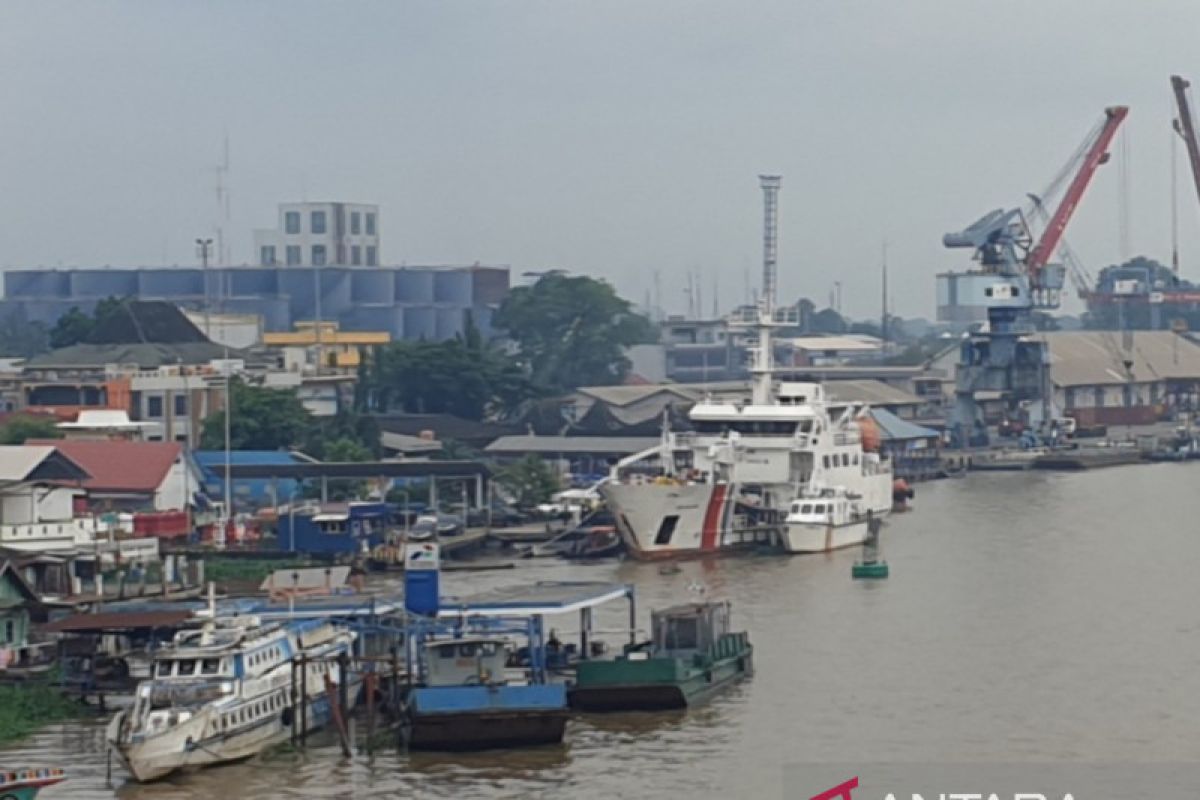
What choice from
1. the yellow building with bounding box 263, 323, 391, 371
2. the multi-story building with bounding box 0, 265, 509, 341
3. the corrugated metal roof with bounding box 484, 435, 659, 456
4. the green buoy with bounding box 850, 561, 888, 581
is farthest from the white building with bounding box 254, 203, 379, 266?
the green buoy with bounding box 850, 561, 888, 581

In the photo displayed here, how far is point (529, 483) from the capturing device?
38.7 metres

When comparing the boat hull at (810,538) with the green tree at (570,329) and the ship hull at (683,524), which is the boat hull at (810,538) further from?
the green tree at (570,329)

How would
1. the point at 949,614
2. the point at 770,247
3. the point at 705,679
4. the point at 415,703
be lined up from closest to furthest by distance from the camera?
the point at 415,703
the point at 705,679
the point at 949,614
the point at 770,247

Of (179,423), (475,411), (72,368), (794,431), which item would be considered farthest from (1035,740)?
(475,411)

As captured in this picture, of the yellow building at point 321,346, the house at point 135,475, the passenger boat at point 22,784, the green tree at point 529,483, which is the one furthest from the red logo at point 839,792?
the yellow building at point 321,346

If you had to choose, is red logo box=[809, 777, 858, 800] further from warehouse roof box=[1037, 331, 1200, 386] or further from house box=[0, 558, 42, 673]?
warehouse roof box=[1037, 331, 1200, 386]

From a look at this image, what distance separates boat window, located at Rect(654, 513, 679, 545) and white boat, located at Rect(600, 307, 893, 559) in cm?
1

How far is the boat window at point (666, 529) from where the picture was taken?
32281 millimetres

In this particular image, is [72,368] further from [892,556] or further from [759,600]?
[759,600]

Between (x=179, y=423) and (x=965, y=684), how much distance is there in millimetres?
24712

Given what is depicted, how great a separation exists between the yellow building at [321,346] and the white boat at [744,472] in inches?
649

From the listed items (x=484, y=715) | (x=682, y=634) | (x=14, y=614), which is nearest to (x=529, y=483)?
(x=14, y=614)

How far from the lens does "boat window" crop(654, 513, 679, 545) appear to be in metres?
32.3

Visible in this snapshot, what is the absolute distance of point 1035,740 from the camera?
18.3m
